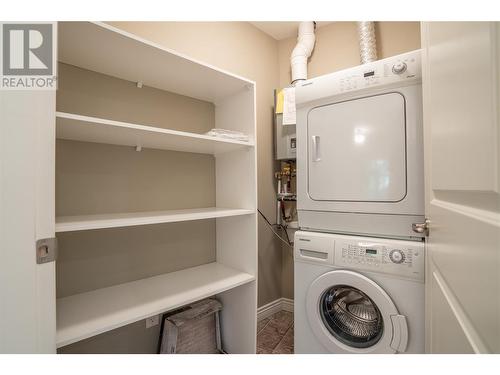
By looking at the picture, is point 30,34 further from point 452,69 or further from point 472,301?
point 472,301

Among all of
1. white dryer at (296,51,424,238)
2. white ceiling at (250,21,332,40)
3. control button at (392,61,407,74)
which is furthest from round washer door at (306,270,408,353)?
white ceiling at (250,21,332,40)

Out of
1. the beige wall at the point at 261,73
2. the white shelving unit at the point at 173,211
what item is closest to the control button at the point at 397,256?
the white shelving unit at the point at 173,211

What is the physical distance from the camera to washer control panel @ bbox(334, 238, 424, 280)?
3.96 feet

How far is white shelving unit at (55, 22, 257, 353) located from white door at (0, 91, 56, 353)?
0.40 feet

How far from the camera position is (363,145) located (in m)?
1.41

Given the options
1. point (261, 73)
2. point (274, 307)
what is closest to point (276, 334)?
point (274, 307)

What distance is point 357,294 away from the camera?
1.49 metres

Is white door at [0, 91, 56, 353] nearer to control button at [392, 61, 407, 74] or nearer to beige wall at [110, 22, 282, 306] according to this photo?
beige wall at [110, 22, 282, 306]

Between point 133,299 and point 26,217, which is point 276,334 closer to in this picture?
point 133,299

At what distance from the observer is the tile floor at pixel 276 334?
184 centimetres

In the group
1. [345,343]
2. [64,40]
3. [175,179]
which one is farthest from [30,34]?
[345,343]

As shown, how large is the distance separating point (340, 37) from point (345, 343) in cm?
242

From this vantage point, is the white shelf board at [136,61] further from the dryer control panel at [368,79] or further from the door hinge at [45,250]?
the door hinge at [45,250]

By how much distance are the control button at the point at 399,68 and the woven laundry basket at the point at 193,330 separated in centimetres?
182
